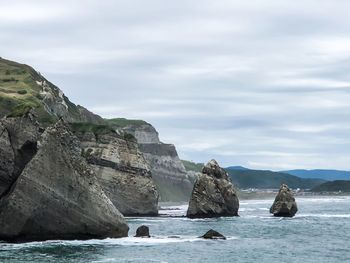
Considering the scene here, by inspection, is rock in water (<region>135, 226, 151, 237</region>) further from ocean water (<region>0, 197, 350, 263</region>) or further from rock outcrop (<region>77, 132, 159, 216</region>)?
rock outcrop (<region>77, 132, 159, 216</region>)

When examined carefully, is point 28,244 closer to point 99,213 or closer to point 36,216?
point 36,216

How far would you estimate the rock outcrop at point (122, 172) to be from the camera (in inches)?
5630

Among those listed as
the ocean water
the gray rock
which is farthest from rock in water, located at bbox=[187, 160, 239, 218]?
the gray rock

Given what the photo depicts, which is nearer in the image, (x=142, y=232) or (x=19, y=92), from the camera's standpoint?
(x=142, y=232)

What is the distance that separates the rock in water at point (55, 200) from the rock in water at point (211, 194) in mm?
58241

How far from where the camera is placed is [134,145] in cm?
15225

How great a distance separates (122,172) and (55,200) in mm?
70531

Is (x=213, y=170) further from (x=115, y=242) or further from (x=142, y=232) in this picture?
(x=115, y=242)

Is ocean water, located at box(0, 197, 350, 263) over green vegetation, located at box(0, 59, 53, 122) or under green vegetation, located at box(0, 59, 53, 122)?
under

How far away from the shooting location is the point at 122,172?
144500mm

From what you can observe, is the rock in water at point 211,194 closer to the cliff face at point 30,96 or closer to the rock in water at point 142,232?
the cliff face at point 30,96

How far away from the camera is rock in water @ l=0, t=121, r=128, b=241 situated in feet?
240

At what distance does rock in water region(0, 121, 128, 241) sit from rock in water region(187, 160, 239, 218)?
191 ft

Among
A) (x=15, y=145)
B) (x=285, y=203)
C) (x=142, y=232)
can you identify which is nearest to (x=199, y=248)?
(x=142, y=232)
